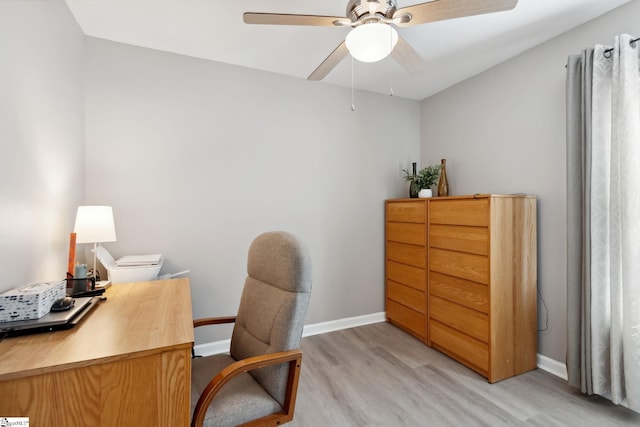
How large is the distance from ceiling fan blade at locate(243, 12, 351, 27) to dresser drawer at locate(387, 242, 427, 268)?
1.96 metres

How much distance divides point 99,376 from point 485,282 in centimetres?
220

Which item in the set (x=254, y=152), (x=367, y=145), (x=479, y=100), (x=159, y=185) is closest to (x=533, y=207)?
(x=479, y=100)

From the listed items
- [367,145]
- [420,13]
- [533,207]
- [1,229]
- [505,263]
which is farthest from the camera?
[367,145]

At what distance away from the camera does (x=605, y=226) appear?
1758 millimetres

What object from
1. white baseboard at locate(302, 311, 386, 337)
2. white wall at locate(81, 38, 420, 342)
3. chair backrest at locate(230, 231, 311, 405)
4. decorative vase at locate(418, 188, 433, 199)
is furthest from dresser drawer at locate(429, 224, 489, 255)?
chair backrest at locate(230, 231, 311, 405)

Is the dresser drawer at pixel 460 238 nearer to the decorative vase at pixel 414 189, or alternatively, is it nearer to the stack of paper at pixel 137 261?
the decorative vase at pixel 414 189

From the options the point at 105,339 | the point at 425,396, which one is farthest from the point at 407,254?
the point at 105,339

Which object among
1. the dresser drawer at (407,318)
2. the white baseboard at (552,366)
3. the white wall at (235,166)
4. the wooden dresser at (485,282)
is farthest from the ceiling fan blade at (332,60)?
the white baseboard at (552,366)

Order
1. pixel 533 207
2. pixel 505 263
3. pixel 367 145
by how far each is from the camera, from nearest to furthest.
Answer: pixel 505 263 → pixel 533 207 → pixel 367 145

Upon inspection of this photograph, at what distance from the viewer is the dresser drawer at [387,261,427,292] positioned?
2.63 metres

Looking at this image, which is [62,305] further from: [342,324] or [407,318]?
[407,318]

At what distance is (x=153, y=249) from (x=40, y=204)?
917 mm

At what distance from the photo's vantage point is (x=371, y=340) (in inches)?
107

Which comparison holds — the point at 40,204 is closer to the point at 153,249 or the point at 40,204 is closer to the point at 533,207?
the point at 153,249
